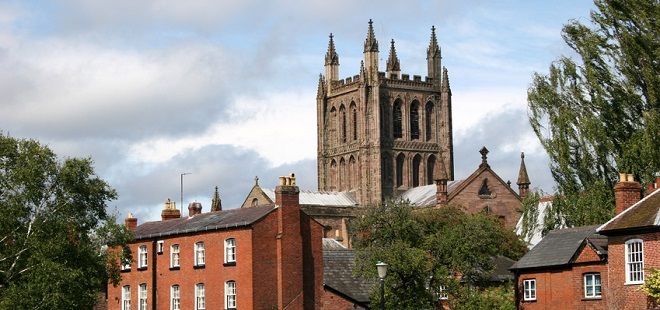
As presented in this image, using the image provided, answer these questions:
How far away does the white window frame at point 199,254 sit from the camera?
69062 mm

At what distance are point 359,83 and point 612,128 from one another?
78.4 metres

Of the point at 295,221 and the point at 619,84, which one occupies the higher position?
the point at 619,84

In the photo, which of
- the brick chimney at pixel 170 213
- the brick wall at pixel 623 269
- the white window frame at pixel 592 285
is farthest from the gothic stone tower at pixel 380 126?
the brick wall at pixel 623 269

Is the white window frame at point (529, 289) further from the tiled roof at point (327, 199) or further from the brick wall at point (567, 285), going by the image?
the tiled roof at point (327, 199)

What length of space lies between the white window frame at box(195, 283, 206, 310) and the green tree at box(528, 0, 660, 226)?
62.4 feet

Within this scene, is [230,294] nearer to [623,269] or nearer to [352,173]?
[623,269]

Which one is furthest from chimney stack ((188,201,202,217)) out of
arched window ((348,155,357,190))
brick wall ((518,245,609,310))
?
arched window ((348,155,357,190))

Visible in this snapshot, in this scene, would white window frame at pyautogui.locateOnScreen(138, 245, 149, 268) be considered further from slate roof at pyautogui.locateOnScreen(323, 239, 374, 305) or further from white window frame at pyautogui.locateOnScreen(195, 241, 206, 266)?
slate roof at pyautogui.locateOnScreen(323, 239, 374, 305)

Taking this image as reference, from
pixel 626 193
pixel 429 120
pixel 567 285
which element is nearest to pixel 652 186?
pixel 626 193

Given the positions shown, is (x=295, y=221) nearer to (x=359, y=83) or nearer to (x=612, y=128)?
(x=612, y=128)

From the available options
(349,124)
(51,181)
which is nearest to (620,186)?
(51,181)

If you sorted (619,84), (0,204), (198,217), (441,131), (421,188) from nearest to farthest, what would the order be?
(0,204), (619,84), (198,217), (421,188), (441,131)

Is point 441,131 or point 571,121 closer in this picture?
point 571,121

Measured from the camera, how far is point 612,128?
215ft
